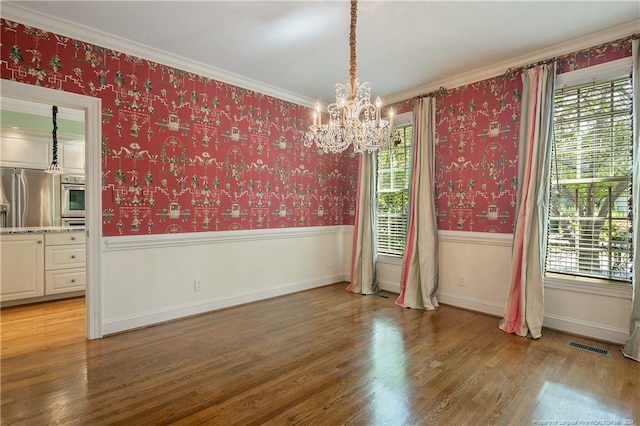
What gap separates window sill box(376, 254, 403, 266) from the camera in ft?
15.3

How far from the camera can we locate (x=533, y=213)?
3158mm

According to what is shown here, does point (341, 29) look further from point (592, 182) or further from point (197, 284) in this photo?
point (197, 284)

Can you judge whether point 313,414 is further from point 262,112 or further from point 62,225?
point 62,225

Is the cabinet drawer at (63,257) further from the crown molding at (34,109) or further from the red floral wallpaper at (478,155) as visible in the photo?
the red floral wallpaper at (478,155)

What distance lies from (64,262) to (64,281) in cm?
25

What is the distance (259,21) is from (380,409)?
10.0ft

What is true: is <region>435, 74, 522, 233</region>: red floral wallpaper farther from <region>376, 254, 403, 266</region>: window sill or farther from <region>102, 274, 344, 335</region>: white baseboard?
<region>102, 274, 344, 335</region>: white baseboard

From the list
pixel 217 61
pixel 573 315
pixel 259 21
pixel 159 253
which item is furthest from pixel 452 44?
pixel 159 253

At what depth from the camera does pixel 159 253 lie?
3.43 m

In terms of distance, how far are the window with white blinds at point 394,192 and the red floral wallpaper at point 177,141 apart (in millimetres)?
1094

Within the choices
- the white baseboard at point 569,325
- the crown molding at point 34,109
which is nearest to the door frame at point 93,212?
the crown molding at point 34,109

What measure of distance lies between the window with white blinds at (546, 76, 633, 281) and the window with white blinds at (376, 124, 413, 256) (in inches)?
67.8

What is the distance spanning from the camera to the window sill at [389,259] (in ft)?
15.3

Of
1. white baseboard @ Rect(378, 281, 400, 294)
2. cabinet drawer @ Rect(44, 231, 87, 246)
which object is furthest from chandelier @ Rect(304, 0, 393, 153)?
cabinet drawer @ Rect(44, 231, 87, 246)
